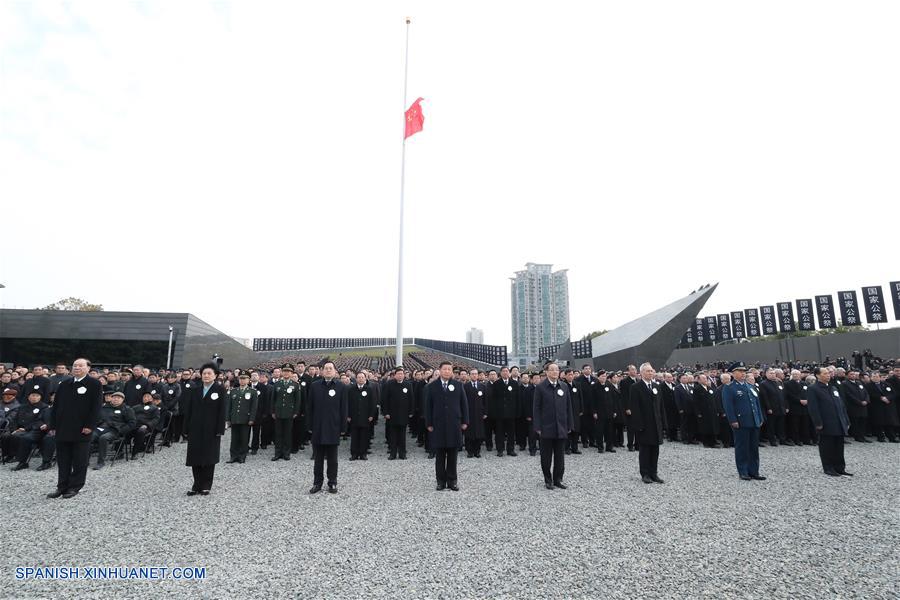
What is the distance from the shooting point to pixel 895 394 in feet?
38.8

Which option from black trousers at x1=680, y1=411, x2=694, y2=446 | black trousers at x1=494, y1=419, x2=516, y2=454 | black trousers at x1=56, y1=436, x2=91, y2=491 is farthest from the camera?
black trousers at x1=680, y1=411, x2=694, y2=446

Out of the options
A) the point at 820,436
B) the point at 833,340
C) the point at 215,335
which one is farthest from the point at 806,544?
the point at 833,340

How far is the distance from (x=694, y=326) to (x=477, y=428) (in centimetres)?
4763

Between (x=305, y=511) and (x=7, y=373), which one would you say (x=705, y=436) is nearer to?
(x=305, y=511)

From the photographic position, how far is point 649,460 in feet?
25.1

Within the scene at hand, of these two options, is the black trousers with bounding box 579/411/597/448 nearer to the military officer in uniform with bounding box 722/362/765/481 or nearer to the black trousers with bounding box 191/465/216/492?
the military officer in uniform with bounding box 722/362/765/481

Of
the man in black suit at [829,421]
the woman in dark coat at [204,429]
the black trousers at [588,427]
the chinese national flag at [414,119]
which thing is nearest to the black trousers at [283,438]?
the woman in dark coat at [204,429]

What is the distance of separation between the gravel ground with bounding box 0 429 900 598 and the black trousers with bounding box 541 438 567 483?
356 millimetres

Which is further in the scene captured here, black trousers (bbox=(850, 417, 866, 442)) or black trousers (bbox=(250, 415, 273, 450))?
black trousers (bbox=(850, 417, 866, 442))

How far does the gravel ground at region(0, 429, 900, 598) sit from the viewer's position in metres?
3.79

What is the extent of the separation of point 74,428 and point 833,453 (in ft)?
45.4

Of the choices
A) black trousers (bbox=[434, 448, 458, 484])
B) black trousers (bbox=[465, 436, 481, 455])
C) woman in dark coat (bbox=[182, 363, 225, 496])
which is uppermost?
woman in dark coat (bbox=[182, 363, 225, 496])

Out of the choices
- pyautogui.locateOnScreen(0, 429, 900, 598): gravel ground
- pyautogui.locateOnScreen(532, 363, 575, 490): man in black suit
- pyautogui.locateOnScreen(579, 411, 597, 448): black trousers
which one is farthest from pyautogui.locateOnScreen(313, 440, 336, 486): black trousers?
pyautogui.locateOnScreen(579, 411, 597, 448): black trousers

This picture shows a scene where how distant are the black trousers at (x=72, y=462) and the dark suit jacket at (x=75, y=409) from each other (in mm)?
114
